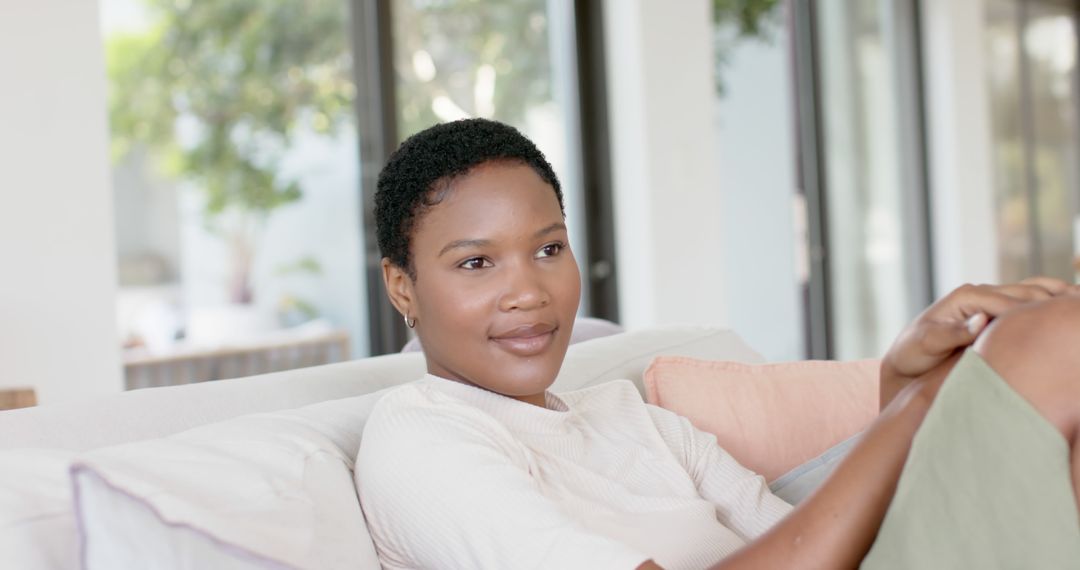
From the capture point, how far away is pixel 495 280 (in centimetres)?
113

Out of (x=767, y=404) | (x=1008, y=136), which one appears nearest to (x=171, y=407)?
(x=767, y=404)

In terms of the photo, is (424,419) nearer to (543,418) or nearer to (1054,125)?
(543,418)

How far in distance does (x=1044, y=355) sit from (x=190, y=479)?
0.73m

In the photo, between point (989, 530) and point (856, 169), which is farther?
point (856, 169)

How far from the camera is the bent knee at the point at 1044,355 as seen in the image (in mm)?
972

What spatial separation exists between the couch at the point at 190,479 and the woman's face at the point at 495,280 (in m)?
0.16

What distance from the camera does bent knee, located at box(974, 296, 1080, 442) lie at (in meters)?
0.97

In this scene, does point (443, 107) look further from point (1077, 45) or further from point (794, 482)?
point (1077, 45)

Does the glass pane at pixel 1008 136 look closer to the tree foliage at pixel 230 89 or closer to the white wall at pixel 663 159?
the white wall at pixel 663 159

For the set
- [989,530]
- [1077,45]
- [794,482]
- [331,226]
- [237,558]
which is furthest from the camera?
[1077,45]

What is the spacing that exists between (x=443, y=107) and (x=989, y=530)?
119 inches

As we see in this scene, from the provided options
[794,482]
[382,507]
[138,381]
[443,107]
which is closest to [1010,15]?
[443,107]

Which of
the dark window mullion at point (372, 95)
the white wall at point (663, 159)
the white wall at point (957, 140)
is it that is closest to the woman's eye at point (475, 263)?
the dark window mullion at point (372, 95)

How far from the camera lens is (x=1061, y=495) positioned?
948mm
